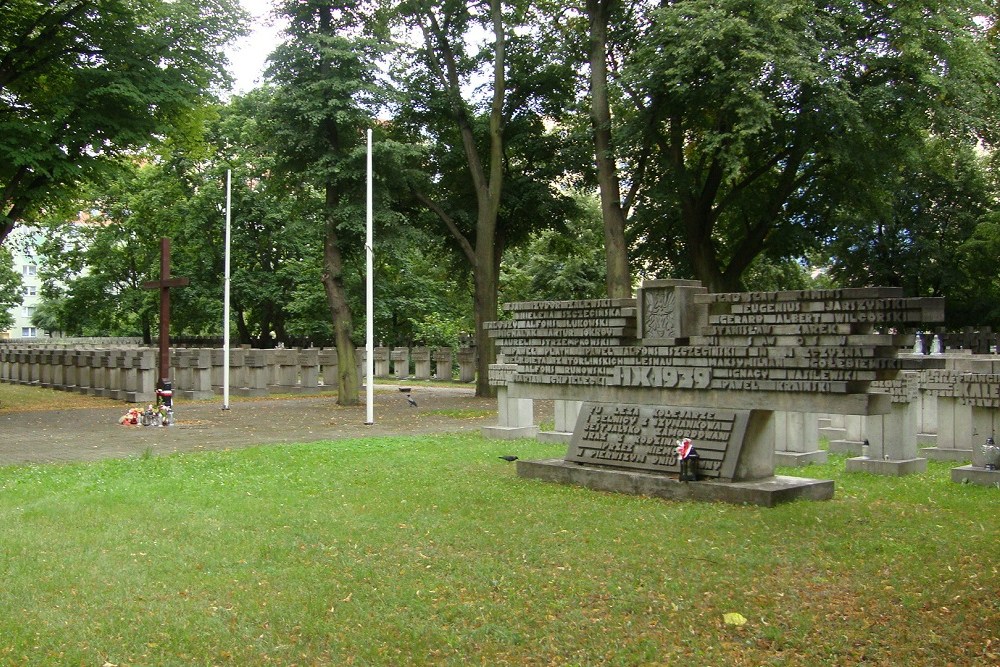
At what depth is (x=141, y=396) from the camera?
28.6 meters

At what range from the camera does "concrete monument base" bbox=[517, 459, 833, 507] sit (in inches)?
430

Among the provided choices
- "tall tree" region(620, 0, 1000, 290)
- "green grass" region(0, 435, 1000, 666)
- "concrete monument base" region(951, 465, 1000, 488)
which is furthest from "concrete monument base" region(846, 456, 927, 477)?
"tall tree" region(620, 0, 1000, 290)

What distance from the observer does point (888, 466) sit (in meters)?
13.7

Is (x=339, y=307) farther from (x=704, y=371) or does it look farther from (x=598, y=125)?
(x=704, y=371)

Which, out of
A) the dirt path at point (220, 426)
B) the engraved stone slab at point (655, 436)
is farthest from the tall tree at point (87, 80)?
the engraved stone slab at point (655, 436)

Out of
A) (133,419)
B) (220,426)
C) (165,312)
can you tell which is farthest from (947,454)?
(165,312)

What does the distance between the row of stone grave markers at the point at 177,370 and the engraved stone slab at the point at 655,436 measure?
1784 cm

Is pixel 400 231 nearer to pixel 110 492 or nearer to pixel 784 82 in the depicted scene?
pixel 784 82

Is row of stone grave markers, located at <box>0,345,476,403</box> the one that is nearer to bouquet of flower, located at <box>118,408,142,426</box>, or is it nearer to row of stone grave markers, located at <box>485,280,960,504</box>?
bouquet of flower, located at <box>118,408,142,426</box>

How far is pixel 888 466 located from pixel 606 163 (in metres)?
16.5

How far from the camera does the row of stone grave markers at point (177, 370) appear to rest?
2902 centimetres

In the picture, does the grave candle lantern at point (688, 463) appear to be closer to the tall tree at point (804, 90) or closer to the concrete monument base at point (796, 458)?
the concrete monument base at point (796, 458)

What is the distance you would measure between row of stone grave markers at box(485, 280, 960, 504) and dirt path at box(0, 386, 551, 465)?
23.0 ft

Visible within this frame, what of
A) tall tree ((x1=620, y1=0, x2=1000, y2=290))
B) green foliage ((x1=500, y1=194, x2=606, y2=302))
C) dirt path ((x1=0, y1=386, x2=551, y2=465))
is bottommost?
dirt path ((x1=0, y1=386, x2=551, y2=465))
